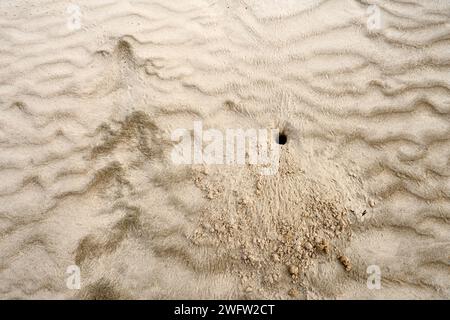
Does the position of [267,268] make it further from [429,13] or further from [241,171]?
[429,13]

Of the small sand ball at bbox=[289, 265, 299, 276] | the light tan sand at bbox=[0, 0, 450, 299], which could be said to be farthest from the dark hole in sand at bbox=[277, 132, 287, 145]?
the small sand ball at bbox=[289, 265, 299, 276]

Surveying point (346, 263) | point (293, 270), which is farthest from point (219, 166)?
point (346, 263)

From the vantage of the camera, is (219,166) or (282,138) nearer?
(219,166)

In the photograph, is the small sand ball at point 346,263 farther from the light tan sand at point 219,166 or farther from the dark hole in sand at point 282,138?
the dark hole in sand at point 282,138

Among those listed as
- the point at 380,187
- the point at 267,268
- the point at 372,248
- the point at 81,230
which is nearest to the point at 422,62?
the point at 380,187

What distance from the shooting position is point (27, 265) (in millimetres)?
1970

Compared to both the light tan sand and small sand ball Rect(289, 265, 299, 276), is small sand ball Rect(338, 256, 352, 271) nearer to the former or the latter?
the light tan sand

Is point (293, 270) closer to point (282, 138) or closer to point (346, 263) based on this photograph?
point (346, 263)

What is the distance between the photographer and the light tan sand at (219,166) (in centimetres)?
195

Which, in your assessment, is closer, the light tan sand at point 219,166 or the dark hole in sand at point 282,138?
the light tan sand at point 219,166

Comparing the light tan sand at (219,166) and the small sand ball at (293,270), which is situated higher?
the light tan sand at (219,166)

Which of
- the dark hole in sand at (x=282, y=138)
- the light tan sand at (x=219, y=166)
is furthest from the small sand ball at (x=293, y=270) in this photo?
the dark hole in sand at (x=282, y=138)

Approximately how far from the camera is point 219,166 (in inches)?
85.6

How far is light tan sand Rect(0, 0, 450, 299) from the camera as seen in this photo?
195 cm
